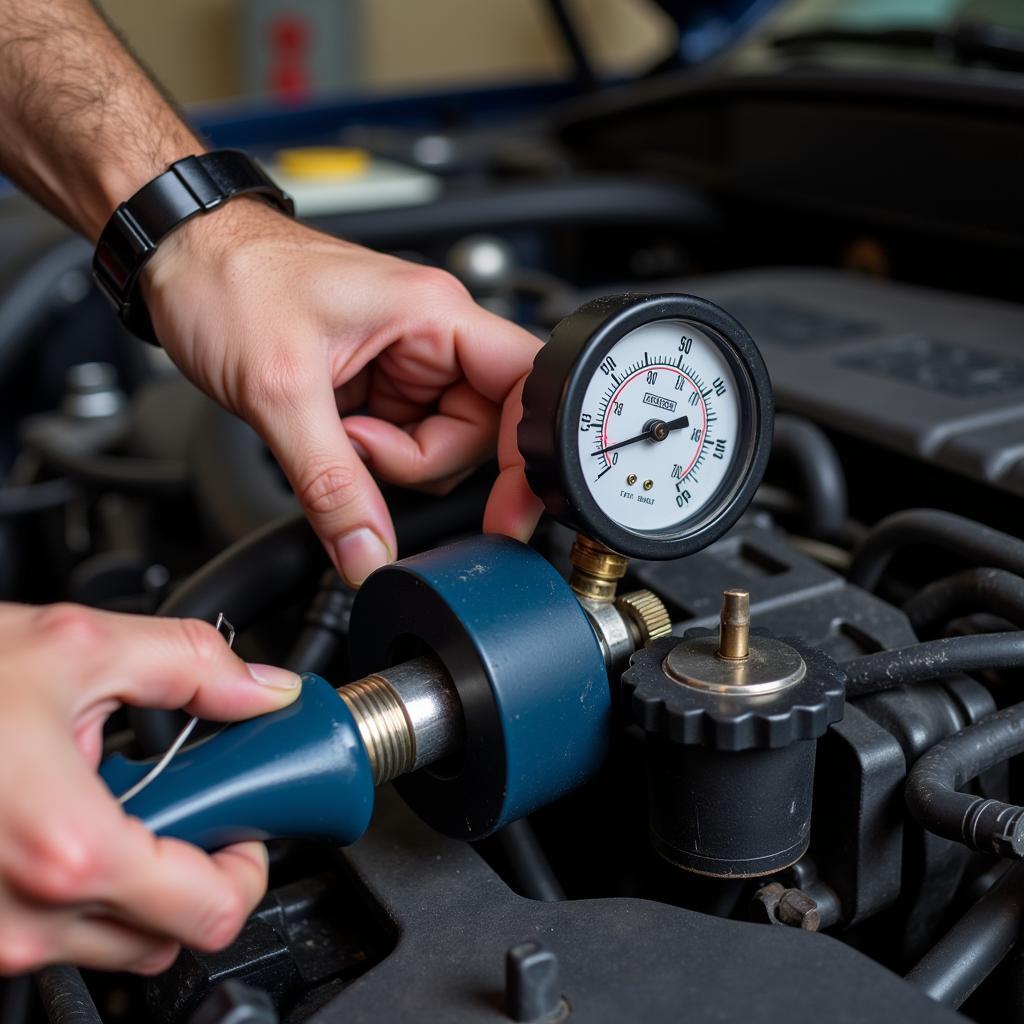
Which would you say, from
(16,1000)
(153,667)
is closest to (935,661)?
(153,667)

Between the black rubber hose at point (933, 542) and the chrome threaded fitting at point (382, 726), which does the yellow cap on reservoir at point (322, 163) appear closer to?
the black rubber hose at point (933, 542)

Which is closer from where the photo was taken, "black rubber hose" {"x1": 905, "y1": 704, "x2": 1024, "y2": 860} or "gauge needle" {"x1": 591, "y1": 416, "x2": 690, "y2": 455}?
"black rubber hose" {"x1": 905, "y1": 704, "x2": 1024, "y2": 860}

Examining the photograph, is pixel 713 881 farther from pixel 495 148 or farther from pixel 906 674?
pixel 495 148

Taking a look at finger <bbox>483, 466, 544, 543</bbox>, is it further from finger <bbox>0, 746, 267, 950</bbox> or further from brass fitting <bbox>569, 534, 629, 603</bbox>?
finger <bbox>0, 746, 267, 950</bbox>

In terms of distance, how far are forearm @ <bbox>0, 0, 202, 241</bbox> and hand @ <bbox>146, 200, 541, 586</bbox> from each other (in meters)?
0.10

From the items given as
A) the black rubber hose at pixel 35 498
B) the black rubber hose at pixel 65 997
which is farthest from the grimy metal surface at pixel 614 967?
the black rubber hose at pixel 35 498

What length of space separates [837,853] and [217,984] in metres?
0.32

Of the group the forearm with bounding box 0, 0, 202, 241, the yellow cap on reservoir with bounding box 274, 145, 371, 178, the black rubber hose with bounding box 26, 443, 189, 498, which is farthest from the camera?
the yellow cap on reservoir with bounding box 274, 145, 371, 178

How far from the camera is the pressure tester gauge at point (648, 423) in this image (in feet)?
2.05

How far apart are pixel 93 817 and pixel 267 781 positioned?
105 millimetres

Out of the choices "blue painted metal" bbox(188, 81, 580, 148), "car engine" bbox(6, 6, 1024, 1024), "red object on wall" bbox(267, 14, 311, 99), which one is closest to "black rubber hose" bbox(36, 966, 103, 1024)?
"car engine" bbox(6, 6, 1024, 1024)

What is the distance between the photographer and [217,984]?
1.91 ft

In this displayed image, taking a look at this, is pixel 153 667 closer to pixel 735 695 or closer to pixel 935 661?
pixel 735 695

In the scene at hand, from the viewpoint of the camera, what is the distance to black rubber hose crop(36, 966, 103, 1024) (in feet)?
1.88
